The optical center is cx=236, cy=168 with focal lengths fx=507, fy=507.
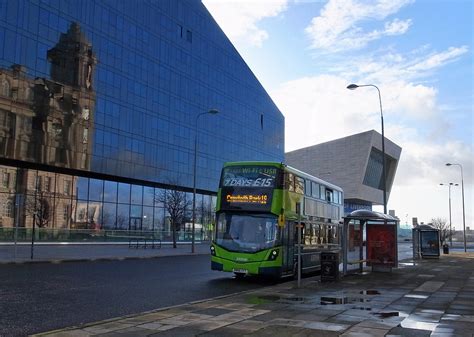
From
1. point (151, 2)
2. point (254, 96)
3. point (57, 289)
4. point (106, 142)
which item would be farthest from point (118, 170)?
point (57, 289)

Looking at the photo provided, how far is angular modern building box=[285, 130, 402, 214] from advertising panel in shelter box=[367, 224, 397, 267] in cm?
9801

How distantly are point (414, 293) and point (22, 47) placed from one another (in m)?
40.0

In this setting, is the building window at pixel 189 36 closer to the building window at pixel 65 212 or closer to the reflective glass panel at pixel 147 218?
the reflective glass panel at pixel 147 218

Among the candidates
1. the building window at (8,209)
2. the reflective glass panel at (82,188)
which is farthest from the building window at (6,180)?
the reflective glass panel at (82,188)

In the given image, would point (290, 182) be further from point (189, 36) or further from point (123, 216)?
point (189, 36)

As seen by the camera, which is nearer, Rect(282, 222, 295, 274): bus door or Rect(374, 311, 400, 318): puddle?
Rect(374, 311, 400, 318): puddle

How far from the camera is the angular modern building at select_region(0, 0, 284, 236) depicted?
44.7 metres

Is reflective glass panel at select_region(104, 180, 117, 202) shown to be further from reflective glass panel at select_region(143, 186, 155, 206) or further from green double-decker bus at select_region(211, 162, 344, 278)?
green double-decker bus at select_region(211, 162, 344, 278)

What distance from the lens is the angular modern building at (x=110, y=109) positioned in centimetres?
4469

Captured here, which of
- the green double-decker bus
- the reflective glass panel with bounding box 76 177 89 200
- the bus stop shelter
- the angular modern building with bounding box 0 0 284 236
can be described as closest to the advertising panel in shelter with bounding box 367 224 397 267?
the bus stop shelter

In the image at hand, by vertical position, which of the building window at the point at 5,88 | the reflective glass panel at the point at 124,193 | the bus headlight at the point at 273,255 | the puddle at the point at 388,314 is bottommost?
the puddle at the point at 388,314

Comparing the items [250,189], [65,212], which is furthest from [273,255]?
[65,212]

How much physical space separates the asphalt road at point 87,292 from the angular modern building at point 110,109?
80.2ft

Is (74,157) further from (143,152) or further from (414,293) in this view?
(414,293)
